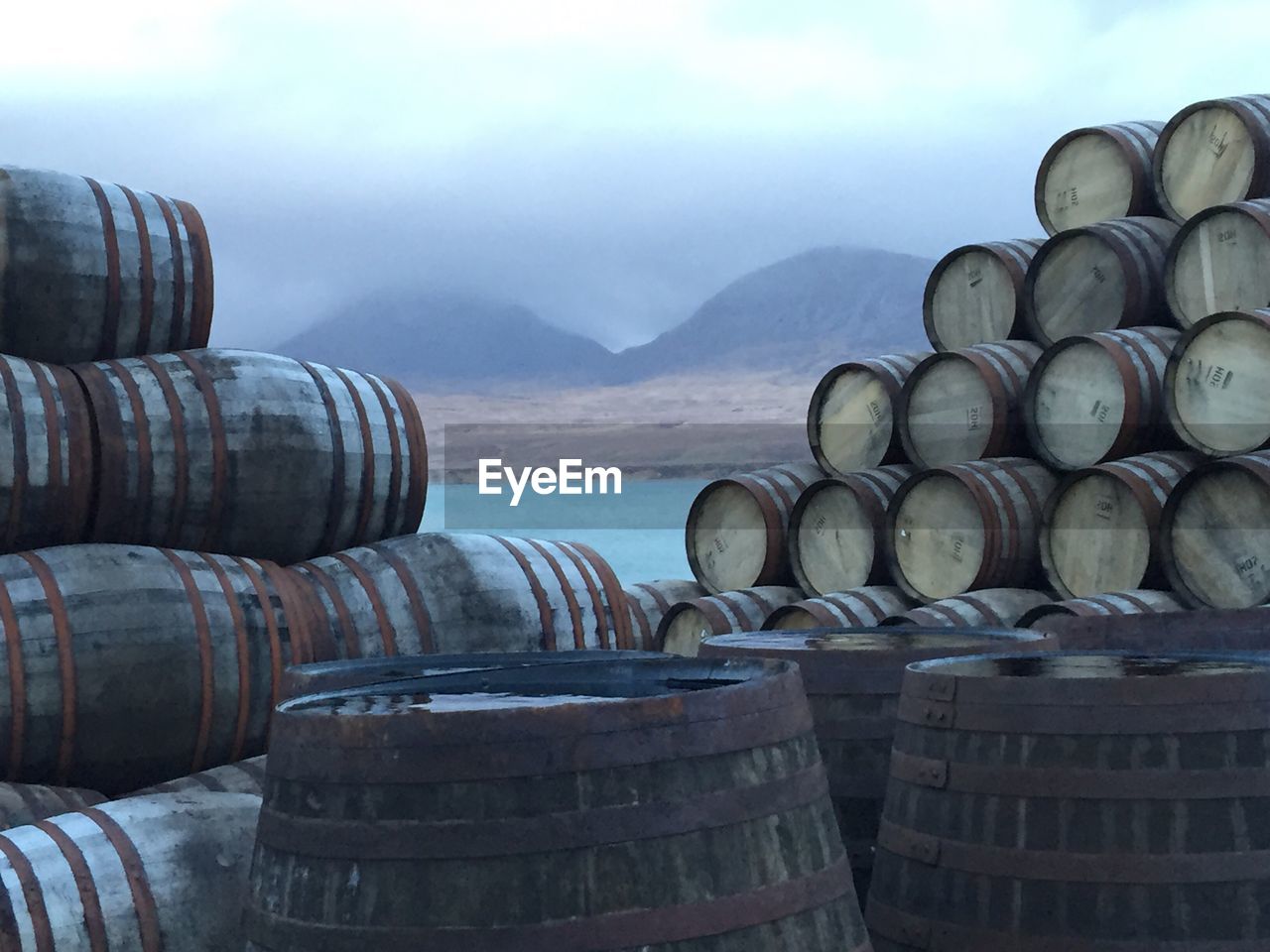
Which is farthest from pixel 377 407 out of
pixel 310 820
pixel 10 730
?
pixel 310 820

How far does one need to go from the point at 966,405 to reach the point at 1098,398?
693mm

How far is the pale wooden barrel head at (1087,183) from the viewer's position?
820cm

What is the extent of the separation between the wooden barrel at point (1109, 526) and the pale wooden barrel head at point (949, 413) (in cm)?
65

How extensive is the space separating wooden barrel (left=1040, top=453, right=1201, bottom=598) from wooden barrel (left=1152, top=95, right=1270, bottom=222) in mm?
1562

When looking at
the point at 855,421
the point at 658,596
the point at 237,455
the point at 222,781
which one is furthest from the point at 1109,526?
the point at 222,781

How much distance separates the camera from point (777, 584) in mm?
7980

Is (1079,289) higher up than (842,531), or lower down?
higher up

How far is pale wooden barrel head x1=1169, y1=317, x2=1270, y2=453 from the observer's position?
6.53 m

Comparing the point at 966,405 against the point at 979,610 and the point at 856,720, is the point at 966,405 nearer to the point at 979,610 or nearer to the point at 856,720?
the point at 979,610

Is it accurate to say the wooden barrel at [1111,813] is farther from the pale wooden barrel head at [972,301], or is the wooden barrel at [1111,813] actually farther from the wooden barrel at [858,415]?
the pale wooden barrel head at [972,301]

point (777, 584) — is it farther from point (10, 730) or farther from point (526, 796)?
point (526, 796)

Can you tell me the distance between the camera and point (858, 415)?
26.7 feet

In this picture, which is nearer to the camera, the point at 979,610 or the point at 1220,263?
the point at 979,610

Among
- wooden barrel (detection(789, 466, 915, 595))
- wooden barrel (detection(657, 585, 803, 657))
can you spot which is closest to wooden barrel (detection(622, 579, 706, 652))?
wooden barrel (detection(657, 585, 803, 657))
